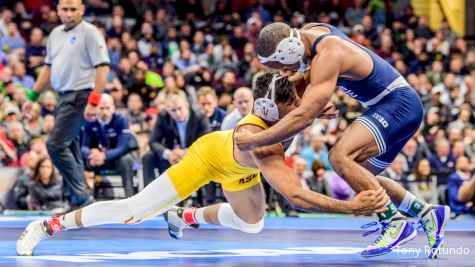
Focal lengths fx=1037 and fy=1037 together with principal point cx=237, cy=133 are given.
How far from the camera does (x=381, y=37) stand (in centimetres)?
1634

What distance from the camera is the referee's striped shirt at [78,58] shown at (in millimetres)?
8078

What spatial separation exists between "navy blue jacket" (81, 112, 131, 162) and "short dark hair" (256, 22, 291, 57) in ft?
15.3

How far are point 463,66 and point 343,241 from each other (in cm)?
958

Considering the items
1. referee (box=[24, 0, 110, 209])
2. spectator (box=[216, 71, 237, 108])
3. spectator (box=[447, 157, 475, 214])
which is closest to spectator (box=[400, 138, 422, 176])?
spectator (box=[447, 157, 475, 214])

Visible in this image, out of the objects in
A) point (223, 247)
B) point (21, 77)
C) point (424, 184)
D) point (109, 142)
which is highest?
point (223, 247)

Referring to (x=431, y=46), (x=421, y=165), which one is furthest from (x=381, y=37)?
(x=421, y=165)

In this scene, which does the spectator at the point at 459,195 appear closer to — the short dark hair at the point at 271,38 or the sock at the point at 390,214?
the sock at the point at 390,214

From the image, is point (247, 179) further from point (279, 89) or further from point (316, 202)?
point (316, 202)

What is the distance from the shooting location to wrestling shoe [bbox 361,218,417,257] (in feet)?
17.1

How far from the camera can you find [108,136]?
32.1ft

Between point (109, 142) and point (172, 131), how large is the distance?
0.69 m

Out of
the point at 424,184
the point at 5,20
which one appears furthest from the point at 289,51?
the point at 5,20

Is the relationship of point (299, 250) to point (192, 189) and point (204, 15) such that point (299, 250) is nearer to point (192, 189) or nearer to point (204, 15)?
point (192, 189)

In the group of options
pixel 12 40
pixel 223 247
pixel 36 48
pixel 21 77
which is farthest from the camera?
pixel 12 40
